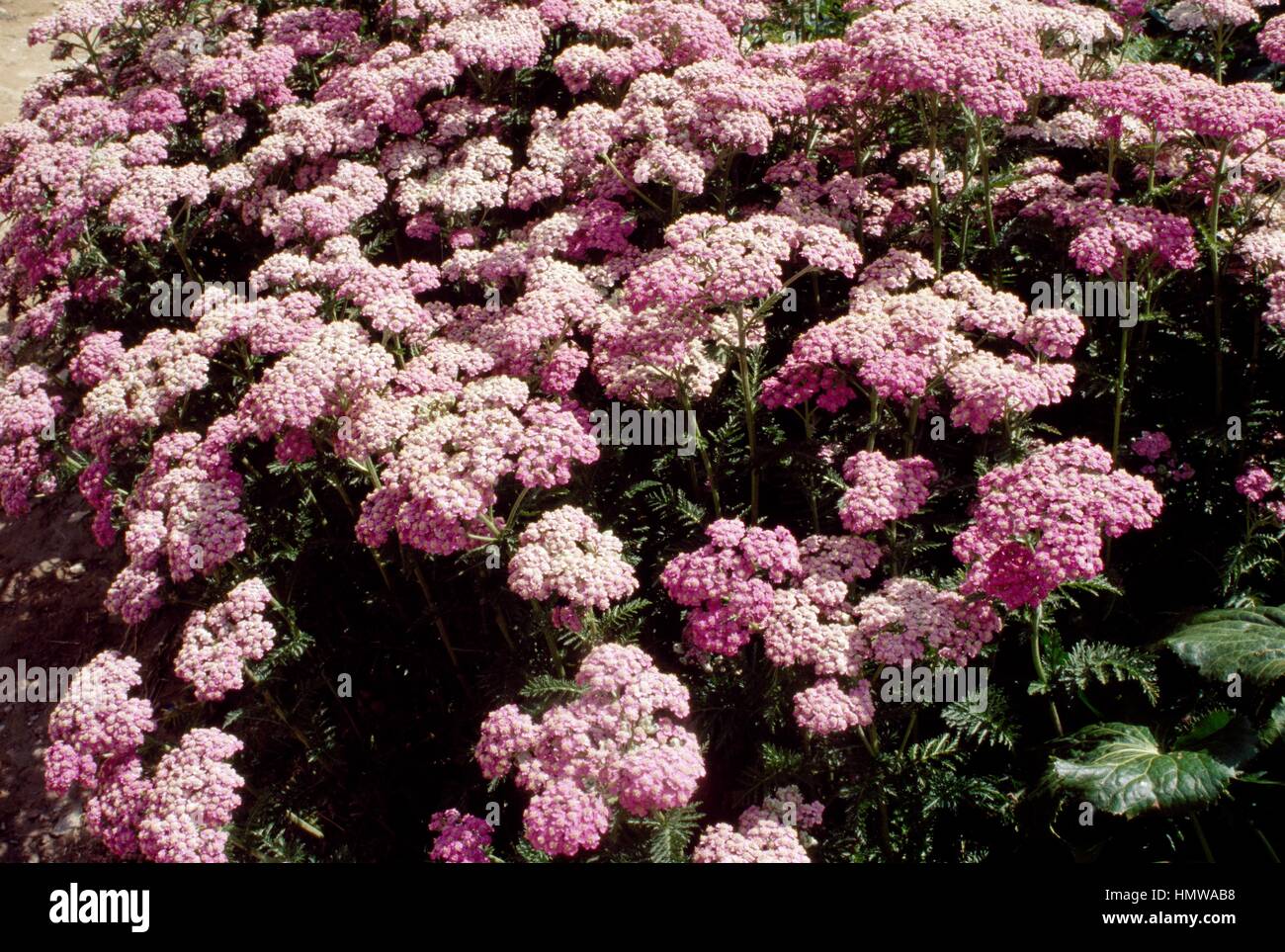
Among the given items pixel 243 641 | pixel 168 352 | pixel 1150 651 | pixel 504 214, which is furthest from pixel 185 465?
pixel 1150 651

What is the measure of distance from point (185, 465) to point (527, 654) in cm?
209

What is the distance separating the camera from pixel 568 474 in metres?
4.50

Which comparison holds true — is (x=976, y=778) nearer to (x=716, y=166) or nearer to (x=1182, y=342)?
(x=1182, y=342)

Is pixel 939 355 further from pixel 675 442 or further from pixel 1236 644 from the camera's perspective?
pixel 1236 644

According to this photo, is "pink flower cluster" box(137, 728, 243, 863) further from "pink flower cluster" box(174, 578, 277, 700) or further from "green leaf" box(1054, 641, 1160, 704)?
"green leaf" box(1054, 641, 1160, 704)

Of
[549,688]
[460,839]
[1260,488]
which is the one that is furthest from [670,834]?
[1260,488]

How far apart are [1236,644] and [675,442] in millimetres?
2686
